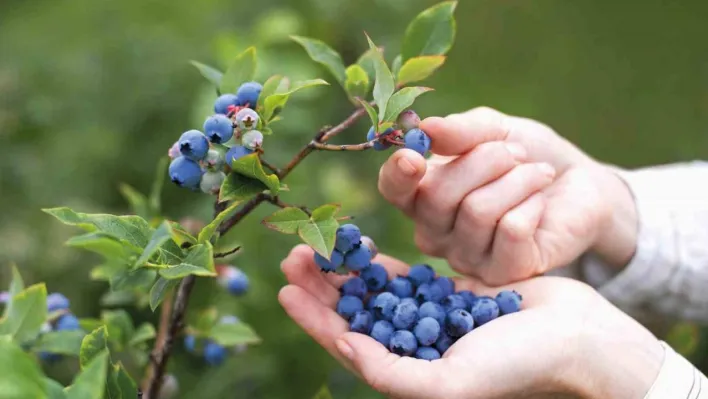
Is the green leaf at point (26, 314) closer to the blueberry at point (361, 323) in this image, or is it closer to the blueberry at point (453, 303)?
the blueberry at point (361, 323)

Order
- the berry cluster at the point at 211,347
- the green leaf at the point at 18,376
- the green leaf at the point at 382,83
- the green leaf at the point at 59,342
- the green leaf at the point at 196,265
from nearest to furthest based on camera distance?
the green leaf at the point at 18,376
the green leaf at the point at 196,265
the green leaf at the point at 382,83
the green leaf at the point at 59,342
the berry cluster at the point at 211,347

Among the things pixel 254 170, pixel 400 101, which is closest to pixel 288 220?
pixel 254 170

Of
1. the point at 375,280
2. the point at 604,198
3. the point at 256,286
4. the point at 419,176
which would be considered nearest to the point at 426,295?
the point at 375,280

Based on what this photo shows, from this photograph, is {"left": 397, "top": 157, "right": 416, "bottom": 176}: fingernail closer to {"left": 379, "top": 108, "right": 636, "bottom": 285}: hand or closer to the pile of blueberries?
{"left": 379, "top": 108, "right": 636, "bottom": 285}: hand

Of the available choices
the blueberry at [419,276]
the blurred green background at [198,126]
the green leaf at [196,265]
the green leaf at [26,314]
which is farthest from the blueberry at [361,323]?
the blurred green background at [198,126]

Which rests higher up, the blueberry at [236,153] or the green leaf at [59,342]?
the blueberry at [236,153]

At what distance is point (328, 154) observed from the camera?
2500mm

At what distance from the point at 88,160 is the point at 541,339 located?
149 centimetres

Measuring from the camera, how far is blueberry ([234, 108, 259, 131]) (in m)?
0.84

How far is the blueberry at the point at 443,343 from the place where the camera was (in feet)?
3.26

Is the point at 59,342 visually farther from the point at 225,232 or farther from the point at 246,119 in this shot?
the point at 246,119

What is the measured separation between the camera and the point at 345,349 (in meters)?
0.94

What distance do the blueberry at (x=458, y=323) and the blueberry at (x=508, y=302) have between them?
0.07m

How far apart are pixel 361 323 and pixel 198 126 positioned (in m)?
0.74
